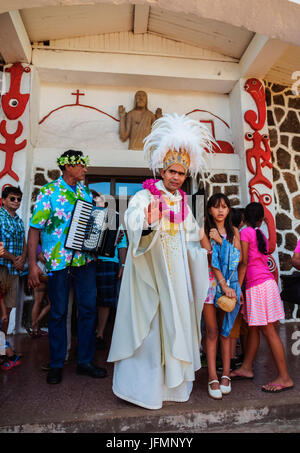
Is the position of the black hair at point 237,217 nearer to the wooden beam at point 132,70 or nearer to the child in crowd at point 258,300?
the child in crowd at point 258,300

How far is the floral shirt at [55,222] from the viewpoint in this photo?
8.93 ft

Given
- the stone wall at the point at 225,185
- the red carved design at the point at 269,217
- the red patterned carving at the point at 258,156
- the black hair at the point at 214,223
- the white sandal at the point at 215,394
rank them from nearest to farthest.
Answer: the white sandal at the point at 215,394, the black hair at the point at 214,223, the red carved design at the point at 269,217, the red patterned carving at the point at 258,156, the stone wall at the point at 225,185

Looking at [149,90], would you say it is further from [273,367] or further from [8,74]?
[273,367]

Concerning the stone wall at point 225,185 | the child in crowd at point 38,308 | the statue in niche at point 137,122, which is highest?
the statue in niche at point 137,122

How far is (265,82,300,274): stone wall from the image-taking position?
199 inches

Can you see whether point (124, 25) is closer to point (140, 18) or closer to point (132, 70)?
point (140, 18)

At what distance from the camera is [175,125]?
255 cm

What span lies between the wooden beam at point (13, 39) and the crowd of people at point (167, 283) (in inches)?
95.5

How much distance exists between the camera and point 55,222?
280 centimetres

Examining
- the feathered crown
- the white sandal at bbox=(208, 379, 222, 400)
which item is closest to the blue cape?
the white sandal at bbox=(208, 379, 222, 400)

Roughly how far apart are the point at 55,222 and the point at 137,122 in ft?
9.26

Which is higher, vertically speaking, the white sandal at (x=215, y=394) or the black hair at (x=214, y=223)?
the black hair at (x=214, y=223)

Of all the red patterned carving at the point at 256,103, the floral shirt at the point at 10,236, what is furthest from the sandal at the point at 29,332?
the red patterned carving at the point at 256,103
